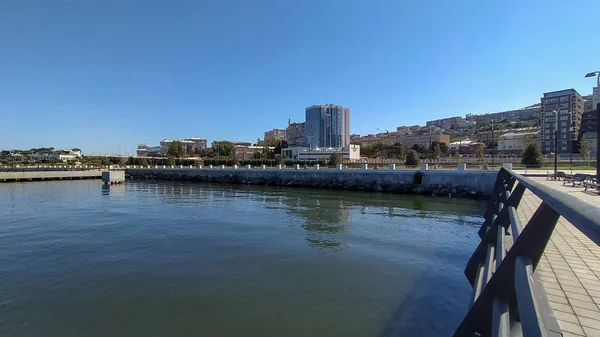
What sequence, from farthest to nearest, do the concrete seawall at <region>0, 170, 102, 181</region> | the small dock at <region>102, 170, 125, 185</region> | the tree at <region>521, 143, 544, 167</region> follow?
the concrete seawall at <region>0, 170, 102, 181</region> → the small dock at <region>102, 170, 125, 185</region> → the tree at <region>521, 143, 544, 167</region>

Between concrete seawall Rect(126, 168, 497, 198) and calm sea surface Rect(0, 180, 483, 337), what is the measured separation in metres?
15.1

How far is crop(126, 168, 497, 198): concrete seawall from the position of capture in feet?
100

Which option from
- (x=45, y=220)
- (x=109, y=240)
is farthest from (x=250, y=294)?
(x=45, y=220)

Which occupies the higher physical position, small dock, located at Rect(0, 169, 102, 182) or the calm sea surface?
small dock, located at Rect(0, 169, 102, 182)

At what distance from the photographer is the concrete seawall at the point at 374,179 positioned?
30625mm

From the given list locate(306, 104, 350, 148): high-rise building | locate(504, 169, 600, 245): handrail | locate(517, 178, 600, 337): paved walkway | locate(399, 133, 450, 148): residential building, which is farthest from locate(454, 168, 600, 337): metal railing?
locate(306, 104, 350, 148): high-rise building

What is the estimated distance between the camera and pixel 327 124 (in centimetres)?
17862

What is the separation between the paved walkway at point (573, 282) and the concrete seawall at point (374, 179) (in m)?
24.8

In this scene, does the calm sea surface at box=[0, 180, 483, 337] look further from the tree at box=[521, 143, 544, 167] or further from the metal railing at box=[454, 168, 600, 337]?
the tree at box=[521, 143, 544, 167]

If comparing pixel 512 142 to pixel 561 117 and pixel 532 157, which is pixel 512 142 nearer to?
pixel 561 117

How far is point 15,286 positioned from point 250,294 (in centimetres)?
594

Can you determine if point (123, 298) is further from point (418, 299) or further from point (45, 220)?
point (45, 220)

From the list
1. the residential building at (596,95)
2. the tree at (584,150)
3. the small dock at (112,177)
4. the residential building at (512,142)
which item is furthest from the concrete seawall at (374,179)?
the residential building at (512,142)

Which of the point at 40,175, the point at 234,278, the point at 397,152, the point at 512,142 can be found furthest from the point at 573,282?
the point at 512,142
